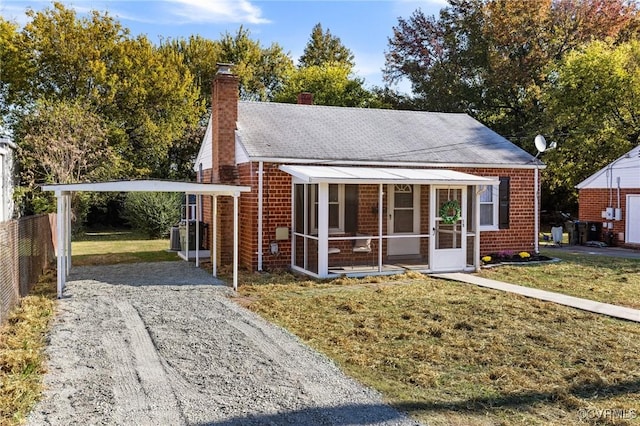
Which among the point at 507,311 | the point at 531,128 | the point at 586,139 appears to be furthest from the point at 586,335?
the point at 531,128

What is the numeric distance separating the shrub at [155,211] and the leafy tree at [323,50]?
2599 centimetres

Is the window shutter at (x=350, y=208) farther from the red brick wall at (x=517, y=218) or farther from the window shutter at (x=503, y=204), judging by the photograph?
the window shutter at (x=503, y=204)

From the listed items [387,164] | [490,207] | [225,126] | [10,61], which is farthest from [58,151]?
[490,207]

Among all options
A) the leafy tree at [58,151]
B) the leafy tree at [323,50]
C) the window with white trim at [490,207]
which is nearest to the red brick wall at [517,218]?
the window with white trim at [490,207]

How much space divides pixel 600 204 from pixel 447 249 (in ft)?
38.2

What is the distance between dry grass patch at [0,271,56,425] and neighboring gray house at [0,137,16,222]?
28.3 feet

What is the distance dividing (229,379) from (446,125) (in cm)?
1423

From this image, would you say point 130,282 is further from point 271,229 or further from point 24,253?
point 271,229

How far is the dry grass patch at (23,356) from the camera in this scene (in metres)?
4.91

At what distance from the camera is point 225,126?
574 inches

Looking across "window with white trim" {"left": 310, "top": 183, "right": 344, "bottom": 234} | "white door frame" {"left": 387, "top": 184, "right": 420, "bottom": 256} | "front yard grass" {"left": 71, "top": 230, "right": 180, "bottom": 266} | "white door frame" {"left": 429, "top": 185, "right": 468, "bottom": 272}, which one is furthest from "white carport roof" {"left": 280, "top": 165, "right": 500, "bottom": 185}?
"front yard grass" {"left": 71, "top": 230, "right": 180, "bottom": 266}

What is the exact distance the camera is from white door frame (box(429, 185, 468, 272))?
1338 centimetres

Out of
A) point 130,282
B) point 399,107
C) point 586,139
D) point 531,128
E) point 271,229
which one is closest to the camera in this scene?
point 130,282

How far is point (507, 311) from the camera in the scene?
30.0ft
